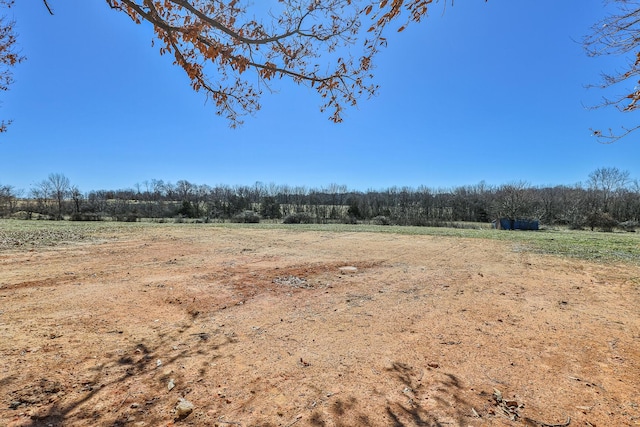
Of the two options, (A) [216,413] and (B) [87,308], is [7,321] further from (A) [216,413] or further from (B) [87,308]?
(A) [216,413]

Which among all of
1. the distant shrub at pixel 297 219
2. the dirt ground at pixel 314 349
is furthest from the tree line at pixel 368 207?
the dirt ground at pixel 314 349

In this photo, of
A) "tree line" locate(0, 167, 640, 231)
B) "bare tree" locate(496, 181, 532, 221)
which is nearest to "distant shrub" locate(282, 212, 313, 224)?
"tree line" locate(0, 167, 640, 231)

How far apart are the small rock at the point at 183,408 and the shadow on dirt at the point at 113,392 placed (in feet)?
0.14

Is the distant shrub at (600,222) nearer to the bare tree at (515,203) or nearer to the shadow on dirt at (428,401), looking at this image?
the bare tree at (515,203)

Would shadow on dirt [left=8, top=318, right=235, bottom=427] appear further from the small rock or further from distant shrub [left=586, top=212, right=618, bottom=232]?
distant shrub [left=586, top=212, right=618, bottom=232]

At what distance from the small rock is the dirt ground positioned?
0.02 meters

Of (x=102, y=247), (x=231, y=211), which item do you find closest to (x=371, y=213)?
(x=231, y=211)

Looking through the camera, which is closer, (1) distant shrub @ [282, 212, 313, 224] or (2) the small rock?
(2) the small rock

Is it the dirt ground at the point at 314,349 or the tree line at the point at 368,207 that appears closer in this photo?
the dirt ground at the point at 314,349

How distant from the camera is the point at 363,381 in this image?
3.02m

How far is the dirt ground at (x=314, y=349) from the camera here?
258 centimetres

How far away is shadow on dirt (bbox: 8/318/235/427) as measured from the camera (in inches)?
95.5

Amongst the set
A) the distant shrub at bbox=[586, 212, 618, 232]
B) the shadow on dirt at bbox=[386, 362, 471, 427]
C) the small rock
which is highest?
the distant shrub at bbox=[586, 212, 618, 232]

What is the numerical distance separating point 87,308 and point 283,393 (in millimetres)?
3716
